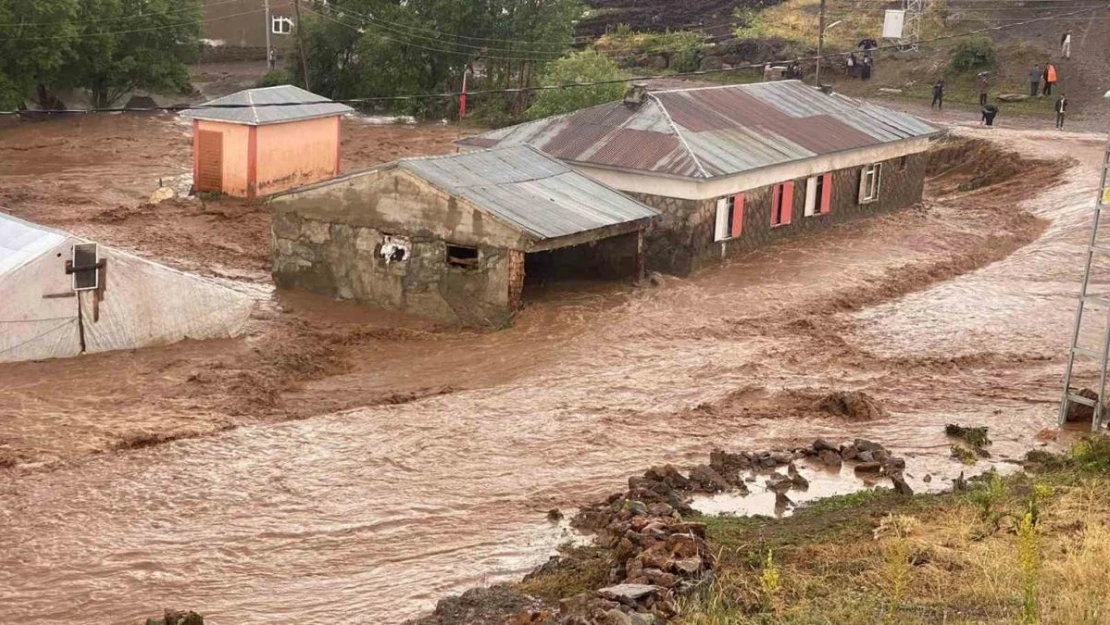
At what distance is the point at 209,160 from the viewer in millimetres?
32938

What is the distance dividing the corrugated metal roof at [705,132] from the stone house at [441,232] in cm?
198

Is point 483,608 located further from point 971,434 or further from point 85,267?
point 85,267

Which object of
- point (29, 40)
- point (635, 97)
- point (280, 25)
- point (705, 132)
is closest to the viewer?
point (705, 132)

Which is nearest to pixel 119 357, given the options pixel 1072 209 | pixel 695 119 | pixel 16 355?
pixel 16 355

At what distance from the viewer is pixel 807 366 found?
71.6 ft

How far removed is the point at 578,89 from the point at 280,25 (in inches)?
808

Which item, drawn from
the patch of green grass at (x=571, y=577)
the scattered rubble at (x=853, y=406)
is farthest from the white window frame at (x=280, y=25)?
the patch of green grass at (x=571, y=577)

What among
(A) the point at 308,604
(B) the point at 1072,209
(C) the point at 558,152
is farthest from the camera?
(B) the point at 1072,209

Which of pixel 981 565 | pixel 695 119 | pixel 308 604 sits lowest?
pixel 308 604

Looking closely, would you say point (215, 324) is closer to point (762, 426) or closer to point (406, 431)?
point (406, 431)

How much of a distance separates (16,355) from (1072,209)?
23.7 metres

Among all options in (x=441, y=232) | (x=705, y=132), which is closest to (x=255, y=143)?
(x=705, y=132)

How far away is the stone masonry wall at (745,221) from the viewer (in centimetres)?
2700

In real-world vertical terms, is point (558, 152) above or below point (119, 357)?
above
